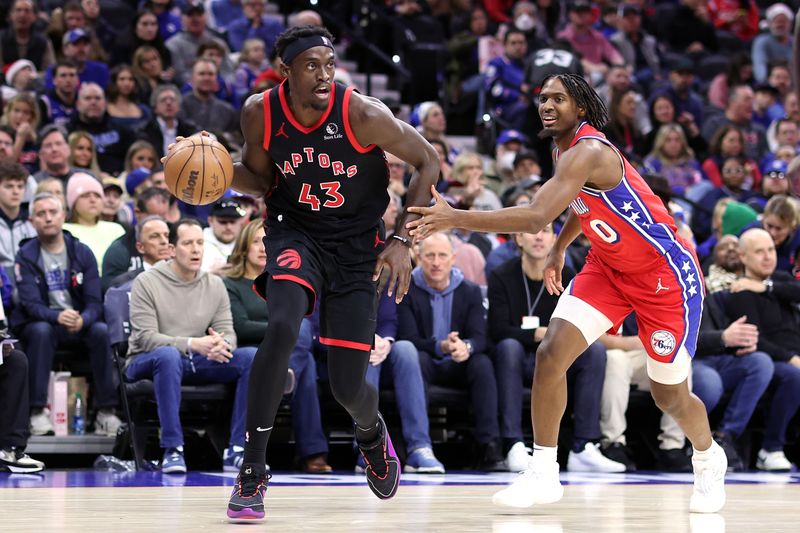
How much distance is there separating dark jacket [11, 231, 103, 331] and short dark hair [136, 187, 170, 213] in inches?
29.4

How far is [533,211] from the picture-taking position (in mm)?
4527

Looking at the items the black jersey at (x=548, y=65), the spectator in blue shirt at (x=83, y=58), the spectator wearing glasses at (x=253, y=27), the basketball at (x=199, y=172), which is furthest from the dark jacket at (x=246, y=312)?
the spectator wearing glasses at (x=253, y=27)

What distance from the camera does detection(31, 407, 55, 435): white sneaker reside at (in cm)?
754

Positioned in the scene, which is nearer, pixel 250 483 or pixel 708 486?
pixel 250 483

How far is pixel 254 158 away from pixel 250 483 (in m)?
1.31

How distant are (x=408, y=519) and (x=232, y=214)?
14.2ft

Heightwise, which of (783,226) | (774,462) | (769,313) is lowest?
(774,462)

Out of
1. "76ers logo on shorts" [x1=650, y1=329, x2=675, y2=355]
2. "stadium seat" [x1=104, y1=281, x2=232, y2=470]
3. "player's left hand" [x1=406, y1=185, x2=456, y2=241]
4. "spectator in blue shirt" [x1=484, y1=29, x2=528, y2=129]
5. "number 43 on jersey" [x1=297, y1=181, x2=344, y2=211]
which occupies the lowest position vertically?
"stadium seat" [x1=104, y1=281, x2=232, y2=470]

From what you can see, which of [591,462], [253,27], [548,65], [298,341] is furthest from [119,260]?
[548,65]

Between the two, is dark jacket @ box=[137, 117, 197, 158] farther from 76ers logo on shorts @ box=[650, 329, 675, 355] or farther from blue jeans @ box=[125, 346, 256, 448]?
76ers logo on shorts @ box=[650, 329, 675, 355]

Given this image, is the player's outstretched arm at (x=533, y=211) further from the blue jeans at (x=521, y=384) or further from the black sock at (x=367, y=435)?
the blue jeans at (x=521, y=384)

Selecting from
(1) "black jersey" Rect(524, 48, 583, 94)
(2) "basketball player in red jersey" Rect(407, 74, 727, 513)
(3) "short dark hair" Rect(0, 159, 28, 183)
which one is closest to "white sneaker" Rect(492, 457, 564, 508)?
(2) "basketball player in red jersey" Rect(407, 74, 727, 513)

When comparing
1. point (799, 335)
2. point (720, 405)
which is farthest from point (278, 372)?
point (799, 335)

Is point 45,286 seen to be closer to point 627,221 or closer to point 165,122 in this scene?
point 165,122
